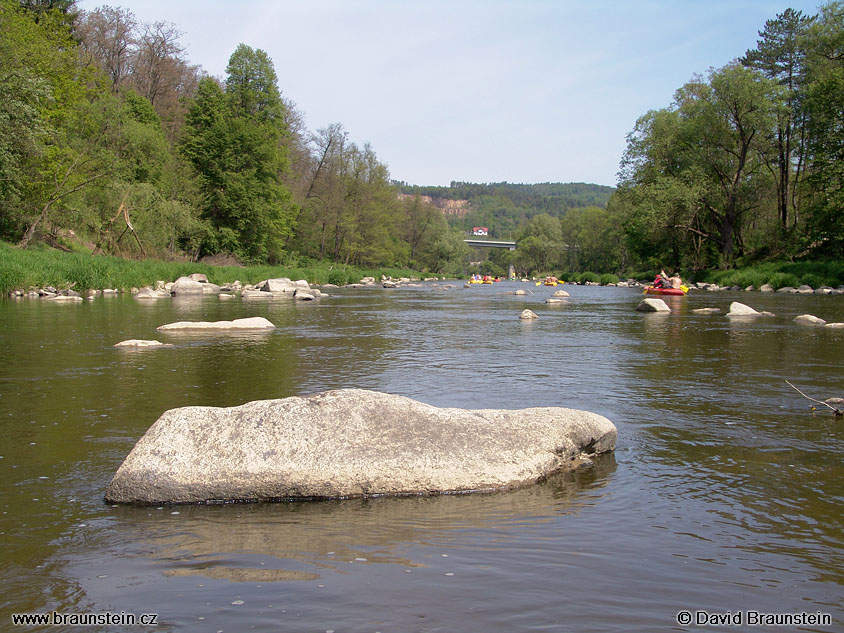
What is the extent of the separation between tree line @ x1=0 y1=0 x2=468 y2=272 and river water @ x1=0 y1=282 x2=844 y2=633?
→ 27.4 metres

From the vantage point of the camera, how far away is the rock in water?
15.7 feet

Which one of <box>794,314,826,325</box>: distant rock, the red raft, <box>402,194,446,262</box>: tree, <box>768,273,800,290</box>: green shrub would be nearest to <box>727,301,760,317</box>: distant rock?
<box>794,314,826,325</box>: distant rock

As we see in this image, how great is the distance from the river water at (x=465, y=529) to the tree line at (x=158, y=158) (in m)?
27.4

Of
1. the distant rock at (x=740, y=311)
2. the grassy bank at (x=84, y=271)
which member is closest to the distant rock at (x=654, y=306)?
the distant rock at (x=740, y=311)

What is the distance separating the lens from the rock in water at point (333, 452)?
4.79 m

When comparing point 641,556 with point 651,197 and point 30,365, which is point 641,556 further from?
point 651,197

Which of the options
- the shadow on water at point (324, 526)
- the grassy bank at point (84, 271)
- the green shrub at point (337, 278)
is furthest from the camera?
the green shrub at point (337, 278)

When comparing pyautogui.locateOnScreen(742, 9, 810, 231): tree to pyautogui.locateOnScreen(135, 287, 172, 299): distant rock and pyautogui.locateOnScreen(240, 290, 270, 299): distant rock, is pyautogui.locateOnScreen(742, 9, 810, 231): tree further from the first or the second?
pyautogui.locateOnScreen(135, 287, 172, 299): distant rock

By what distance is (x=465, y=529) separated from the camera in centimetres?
428

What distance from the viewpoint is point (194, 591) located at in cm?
338

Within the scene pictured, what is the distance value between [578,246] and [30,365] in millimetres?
128423

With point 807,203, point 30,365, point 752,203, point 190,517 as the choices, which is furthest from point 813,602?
point 752,203

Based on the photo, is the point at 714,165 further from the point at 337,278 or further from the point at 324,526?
the point at 324,526

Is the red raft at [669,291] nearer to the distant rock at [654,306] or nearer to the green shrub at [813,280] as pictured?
the green shrub at [813,280]
